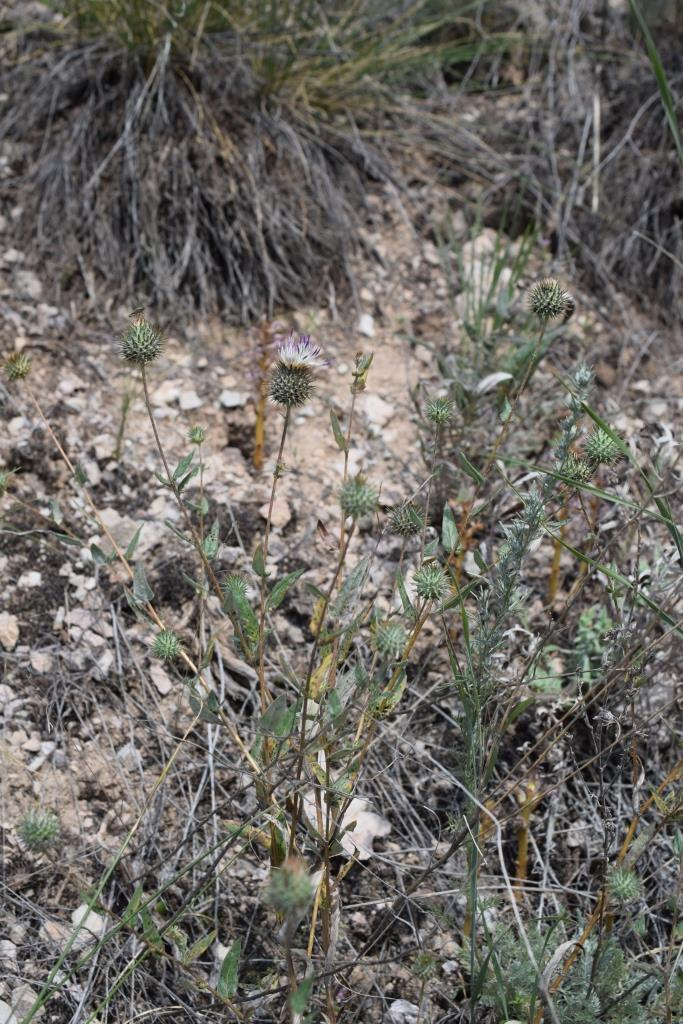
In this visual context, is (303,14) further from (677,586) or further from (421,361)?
(677,586)

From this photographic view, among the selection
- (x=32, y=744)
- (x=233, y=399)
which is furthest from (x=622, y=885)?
(x=233, y=399)

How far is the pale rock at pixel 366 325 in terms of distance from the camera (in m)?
2.93

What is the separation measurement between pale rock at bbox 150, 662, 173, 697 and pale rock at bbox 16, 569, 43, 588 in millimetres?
328

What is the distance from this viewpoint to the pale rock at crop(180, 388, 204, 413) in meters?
2.68

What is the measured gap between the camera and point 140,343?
1675 mm

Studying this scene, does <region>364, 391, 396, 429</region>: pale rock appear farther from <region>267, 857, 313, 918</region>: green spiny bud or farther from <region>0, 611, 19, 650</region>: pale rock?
<region>267, 857, 313, 918</region>: green spiny bud

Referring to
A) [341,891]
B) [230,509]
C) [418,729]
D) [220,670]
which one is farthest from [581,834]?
[230,509]

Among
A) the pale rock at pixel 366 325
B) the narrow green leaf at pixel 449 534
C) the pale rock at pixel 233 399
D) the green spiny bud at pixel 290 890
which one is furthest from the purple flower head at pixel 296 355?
the pale rock at pixel 366 325

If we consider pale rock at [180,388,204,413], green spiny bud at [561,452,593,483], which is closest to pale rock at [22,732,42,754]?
pale rock at [180,388,204,413]

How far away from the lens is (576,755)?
7.16 ft

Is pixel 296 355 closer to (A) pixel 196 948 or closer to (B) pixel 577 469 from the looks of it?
(B) pixel 577 469

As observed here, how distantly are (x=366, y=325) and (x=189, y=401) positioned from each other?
0.61m

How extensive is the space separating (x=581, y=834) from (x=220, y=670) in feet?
2.75

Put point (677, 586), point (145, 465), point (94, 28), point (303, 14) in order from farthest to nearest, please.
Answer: point (303, 14), point (94, 28), point (145, 465), point (677, 586)
